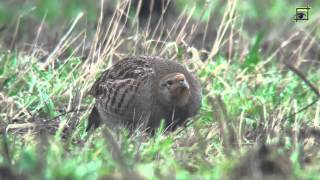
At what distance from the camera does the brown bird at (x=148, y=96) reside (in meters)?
5.64

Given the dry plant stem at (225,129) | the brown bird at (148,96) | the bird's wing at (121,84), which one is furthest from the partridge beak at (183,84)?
the dry plant stem at (225,129)

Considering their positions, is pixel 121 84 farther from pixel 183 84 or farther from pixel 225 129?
pixel 225 129

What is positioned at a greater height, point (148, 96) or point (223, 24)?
point (223, 24)

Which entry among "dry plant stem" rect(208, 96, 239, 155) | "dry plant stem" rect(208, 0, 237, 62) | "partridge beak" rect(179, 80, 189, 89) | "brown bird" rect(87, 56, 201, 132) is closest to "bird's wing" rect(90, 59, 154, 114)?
"brown bird" rect(87, 56, 201, 132)

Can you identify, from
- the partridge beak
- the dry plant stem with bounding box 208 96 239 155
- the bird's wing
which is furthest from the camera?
the bird's wing

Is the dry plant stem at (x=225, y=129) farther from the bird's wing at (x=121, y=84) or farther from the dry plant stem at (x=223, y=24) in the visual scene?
the dry plant stem at (x=223, y=24)

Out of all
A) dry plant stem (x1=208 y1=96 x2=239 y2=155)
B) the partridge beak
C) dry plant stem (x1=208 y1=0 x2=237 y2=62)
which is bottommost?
dry plant stem (x1=208 y1=96 x2=239 y2=155)

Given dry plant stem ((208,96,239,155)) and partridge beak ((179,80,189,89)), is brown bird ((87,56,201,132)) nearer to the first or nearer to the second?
partridge beak ((179,80,189,89))

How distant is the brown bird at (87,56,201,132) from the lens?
564cm

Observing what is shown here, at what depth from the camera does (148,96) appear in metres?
5.70

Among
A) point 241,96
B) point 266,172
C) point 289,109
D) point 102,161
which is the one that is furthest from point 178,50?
point 266,172

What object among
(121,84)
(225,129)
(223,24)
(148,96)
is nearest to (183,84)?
(148,96)

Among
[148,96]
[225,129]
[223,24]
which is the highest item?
[223,24]

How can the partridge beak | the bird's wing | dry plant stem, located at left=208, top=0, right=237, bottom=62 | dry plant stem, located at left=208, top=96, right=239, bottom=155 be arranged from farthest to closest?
dry plant stem, located at left=208, top=0, right=237, bottom=62 < the bird's wing < the partridge beak < dry plant stem, located at left=208, top=96, right=239, bottom=155
